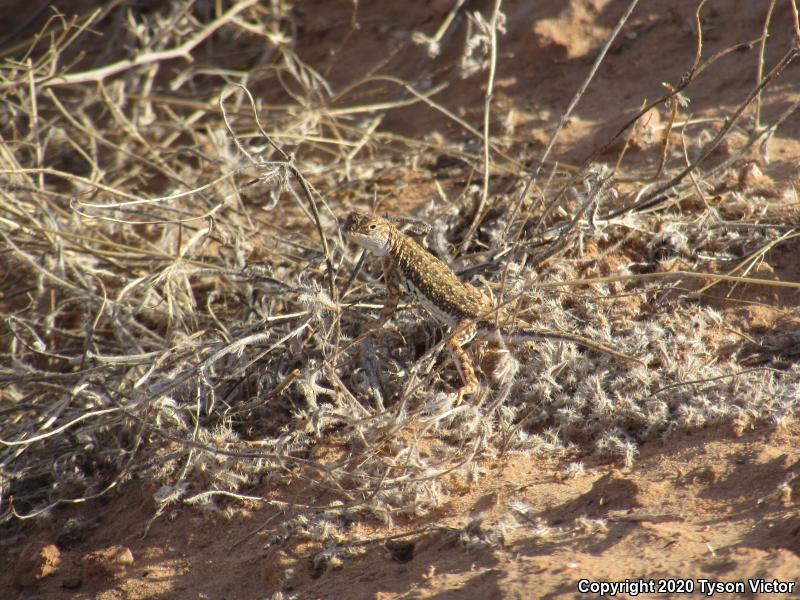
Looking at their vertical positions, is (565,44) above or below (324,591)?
above

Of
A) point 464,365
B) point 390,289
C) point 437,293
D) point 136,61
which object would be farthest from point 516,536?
point 136,61

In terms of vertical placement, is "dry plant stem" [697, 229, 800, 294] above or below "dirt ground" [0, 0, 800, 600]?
above

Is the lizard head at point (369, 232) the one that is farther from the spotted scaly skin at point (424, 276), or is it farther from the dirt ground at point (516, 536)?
the dirt ground at point (516, 536)

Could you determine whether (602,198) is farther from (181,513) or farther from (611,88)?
(181,513)

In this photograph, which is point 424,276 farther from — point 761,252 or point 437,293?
point 761,252

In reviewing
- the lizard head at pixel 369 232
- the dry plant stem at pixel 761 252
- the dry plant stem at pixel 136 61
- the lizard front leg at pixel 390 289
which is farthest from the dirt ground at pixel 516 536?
the dry plant stem at pixel 136 61

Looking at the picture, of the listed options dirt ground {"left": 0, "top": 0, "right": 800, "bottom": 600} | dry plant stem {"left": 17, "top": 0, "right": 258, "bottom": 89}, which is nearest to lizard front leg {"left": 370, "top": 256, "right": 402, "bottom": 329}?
dirt ground {"left": 0, "top": 0, "right": 800, "bottom": 600}

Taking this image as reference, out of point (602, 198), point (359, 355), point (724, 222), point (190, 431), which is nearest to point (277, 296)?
point (359, 355)

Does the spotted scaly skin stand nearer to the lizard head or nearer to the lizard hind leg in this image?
the lizard head
